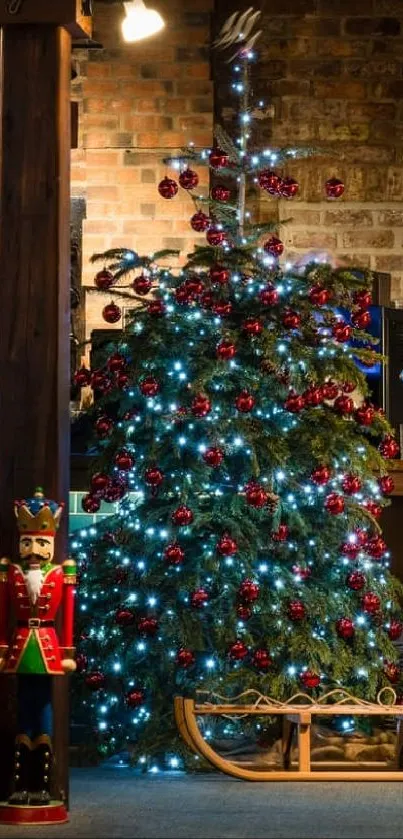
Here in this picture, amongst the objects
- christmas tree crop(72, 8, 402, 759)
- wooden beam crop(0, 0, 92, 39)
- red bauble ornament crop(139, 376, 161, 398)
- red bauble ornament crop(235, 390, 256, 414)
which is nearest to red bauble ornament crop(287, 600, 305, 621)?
christmas tree crop(72, 8, 402, 759)

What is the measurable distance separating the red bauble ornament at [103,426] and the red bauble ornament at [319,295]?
91 centimetres

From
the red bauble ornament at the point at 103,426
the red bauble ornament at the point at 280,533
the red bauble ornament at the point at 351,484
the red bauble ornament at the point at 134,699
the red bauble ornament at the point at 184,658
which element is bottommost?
the red bauble ornament at the point at 134,699

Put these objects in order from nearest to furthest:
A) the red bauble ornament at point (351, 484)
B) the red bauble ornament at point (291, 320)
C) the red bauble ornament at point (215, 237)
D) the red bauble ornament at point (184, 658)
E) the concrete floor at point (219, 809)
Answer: the concrete floor at point (219, 809) < the red bauble ornament at point (184, 658) < the red bauble ornament at point (351, 484) < the red bauble ornament at point (291, 320) < the red bauble ornament at point (215, 237)

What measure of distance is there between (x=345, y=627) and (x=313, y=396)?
872mm

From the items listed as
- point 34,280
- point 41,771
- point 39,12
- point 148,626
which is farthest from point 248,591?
point 39,12

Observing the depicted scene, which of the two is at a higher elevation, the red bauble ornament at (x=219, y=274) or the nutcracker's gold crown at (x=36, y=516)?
the red bauble ornament at (x=219, y=274)

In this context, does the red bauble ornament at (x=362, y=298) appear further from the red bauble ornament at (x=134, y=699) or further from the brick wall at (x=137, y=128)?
the brick wall at (x=137, y=128)

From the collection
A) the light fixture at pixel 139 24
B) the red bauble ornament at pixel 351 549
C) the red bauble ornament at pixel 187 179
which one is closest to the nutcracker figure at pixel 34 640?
the red bauble ornament at pixel 351 549

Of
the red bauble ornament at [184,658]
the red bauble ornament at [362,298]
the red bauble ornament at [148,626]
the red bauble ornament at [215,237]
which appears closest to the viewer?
the red bauble ornament at [184,658]

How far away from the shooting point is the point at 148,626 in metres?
6.01

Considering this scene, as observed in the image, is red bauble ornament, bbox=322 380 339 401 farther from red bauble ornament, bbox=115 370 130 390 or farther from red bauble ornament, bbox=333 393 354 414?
red bauble ornament, bbox=115 370 130 390

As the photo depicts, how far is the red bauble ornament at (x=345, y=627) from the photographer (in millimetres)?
6121

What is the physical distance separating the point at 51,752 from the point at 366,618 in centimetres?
174

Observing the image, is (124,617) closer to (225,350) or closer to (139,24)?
(225,350)
